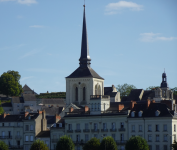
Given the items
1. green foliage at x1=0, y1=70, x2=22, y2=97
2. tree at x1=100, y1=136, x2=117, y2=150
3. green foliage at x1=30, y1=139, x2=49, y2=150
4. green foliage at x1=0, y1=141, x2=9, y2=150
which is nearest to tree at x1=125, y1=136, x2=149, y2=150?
tree at x1=100, y1=136, x2=117, y2=150

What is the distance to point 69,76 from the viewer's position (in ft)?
511

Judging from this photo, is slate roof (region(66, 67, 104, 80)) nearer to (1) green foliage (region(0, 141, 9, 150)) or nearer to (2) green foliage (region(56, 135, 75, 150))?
(1) green foliage (region(0, 141, 9, 150))

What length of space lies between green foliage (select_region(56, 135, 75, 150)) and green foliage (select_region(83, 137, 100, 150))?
2511mm

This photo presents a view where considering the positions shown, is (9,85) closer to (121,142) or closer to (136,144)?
(121,142)

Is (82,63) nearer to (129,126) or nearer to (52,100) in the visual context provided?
(52,100)

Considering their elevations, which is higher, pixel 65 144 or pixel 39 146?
pixel 65 144

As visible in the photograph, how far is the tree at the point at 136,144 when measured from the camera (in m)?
99.5

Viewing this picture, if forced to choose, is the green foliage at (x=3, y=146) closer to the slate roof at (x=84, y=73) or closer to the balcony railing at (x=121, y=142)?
the balcony railing at (x=121, y=142)

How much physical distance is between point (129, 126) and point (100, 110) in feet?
24.1

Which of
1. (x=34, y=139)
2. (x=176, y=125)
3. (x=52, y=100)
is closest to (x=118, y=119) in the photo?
(x=176, y=125)

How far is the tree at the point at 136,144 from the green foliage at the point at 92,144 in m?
5.15

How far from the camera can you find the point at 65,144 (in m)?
106

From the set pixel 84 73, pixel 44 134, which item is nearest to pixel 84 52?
pixel 84 73

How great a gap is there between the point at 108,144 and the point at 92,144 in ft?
11.6
